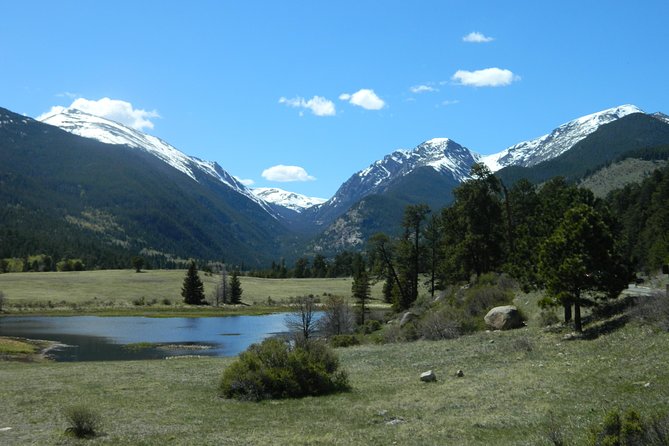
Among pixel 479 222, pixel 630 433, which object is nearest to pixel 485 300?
pixel 479 222

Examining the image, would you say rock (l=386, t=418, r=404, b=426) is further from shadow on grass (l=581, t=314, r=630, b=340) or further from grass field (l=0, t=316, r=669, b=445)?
shadow on grass (l=581, t=314, r=630, b=340)

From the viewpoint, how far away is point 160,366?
112ft

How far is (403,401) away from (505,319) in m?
20.3

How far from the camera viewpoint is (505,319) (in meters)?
37.7

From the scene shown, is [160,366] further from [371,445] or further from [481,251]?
[481,251]

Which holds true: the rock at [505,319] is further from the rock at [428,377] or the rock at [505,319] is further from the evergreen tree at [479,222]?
the evergreen tree at [479,222]

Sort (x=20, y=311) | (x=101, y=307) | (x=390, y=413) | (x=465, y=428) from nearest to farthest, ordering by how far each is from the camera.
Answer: (x=465, y=428)
(x=390, y=413)
(x=20, y=311)
(x=101, y=307)

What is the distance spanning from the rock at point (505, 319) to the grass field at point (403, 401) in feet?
24.6

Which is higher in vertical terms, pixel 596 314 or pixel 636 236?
pixel 636 236

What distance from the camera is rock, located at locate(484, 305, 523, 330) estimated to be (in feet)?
123

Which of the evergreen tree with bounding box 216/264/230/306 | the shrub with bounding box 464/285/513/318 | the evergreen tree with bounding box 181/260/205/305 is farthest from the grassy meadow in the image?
the evergreen tree with bounding box 216/264/230/306

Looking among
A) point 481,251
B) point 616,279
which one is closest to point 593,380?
point 616,279

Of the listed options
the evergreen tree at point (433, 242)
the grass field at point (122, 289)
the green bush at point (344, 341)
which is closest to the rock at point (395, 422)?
the green bush at point (344, 341)

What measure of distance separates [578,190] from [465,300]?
15.4 m
